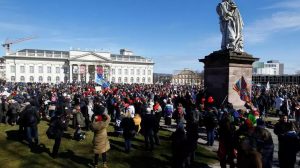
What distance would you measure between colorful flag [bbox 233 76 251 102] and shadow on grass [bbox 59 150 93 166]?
27.2 ft

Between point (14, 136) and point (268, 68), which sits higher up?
point (268, 68)

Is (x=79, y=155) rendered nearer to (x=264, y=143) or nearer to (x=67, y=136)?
(x=67, y=136)

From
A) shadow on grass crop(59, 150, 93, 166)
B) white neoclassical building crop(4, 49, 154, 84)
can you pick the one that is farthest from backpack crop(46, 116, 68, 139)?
white neoclassical building crop(4, 49, 154, 84)

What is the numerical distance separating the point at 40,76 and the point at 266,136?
373 ft

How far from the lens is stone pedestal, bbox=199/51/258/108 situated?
15.5 meters

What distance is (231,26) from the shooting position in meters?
16.0

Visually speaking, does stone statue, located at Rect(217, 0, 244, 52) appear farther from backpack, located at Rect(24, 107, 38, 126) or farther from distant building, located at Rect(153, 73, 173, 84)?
distant building, located at Rect(153, 73, 173, 84)

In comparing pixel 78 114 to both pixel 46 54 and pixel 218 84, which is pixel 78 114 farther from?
pixel 46 54

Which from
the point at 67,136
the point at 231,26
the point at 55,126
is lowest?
the point at 67,136

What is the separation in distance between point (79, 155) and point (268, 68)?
163 metres

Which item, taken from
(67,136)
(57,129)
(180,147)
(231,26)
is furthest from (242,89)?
(57,129)

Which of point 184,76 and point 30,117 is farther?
point 184,76

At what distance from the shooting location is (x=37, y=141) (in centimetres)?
1188

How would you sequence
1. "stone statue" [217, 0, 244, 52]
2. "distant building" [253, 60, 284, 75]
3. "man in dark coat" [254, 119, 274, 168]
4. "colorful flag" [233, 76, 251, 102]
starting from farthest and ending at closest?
"distant building" [253, 60, 284, 75] < "stone statue" [217, 0, 244, 52] < "colorful flag" [233, 76, 251, 102] < "man in dark coat" [254, 119, 274, 168]
